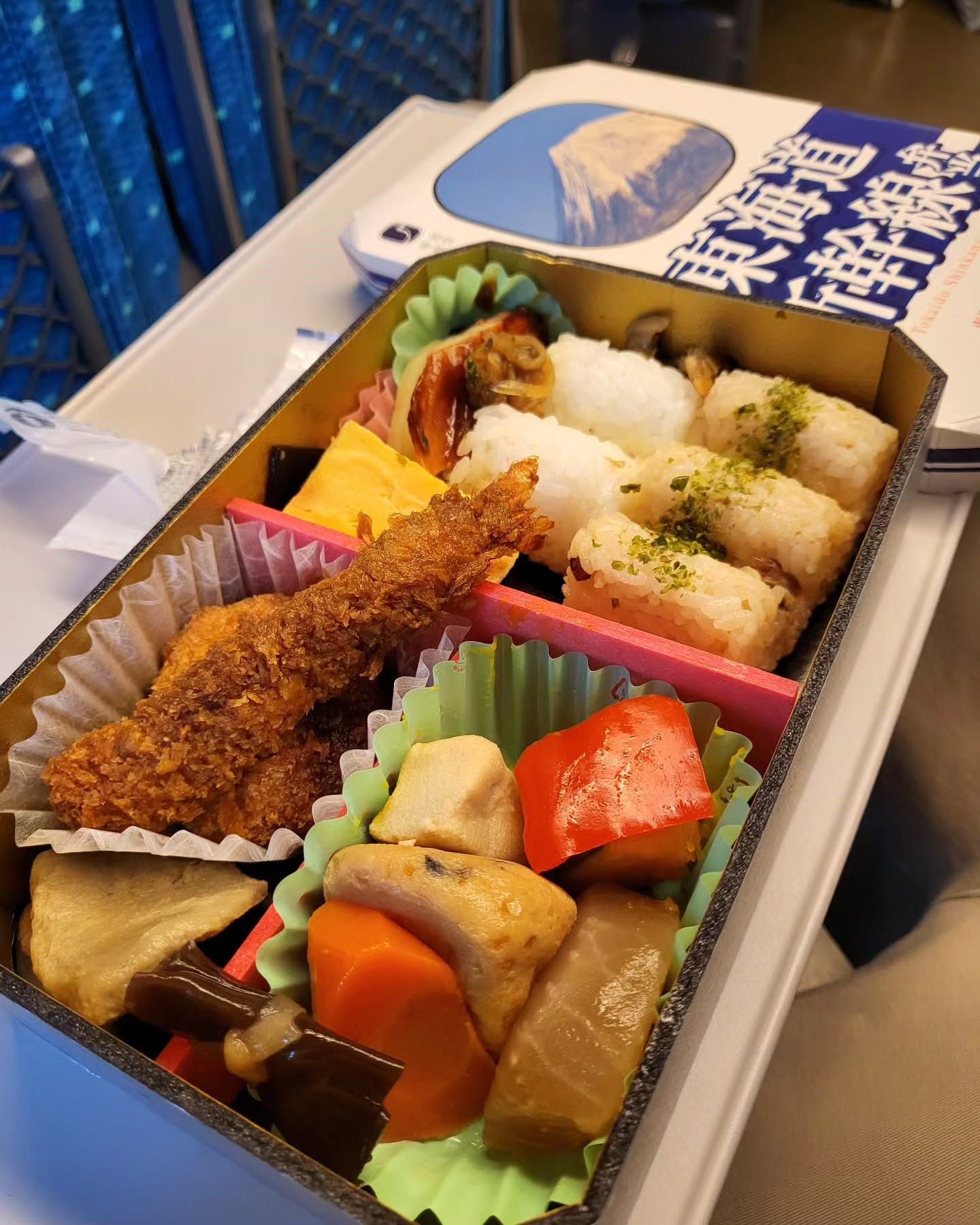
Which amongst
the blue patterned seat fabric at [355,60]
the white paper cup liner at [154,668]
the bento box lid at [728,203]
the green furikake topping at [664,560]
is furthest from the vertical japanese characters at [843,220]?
the blue patterned seat fabric at [355,60]

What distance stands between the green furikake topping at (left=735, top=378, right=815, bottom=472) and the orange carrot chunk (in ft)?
2.48

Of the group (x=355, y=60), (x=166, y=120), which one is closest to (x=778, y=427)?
(x=166, y=120)

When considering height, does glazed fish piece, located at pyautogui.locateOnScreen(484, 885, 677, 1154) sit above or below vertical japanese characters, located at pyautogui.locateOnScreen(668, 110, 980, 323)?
below

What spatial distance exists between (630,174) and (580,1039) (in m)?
1.41

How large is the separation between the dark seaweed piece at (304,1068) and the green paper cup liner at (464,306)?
87 centimetres

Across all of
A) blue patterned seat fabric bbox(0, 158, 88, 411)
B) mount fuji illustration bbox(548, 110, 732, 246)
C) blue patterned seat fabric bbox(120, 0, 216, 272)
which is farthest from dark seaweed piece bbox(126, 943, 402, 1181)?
blue patterned seat fabric bbox(120, 0, 216, 272)

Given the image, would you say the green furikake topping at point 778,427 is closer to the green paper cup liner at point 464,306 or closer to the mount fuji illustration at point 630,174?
the green paper cup liner at point 464,306

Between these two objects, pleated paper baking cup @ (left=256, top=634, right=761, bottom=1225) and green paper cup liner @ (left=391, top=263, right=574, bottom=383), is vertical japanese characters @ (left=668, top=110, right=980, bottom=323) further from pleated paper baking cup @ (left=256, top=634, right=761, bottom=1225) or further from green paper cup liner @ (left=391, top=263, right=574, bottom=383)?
pleated paper baking cup @ (left=256, top=634, right=761, bottom=1225)

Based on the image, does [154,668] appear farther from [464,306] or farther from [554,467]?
[464,306]

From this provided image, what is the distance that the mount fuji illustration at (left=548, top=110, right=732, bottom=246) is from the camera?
1.51 metres

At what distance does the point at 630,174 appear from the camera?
161 cm

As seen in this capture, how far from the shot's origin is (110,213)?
79.4 inches

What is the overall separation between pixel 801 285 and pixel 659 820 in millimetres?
933

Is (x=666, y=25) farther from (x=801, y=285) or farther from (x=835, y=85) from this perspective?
(x=801, y=285)
